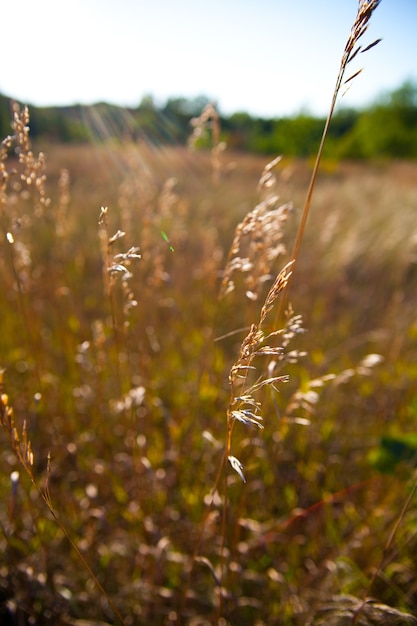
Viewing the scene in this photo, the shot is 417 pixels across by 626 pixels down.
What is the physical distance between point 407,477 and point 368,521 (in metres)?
0.33

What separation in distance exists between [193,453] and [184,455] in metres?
0.05

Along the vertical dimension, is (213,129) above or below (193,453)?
above

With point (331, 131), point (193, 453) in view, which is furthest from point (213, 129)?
point (331, 131)

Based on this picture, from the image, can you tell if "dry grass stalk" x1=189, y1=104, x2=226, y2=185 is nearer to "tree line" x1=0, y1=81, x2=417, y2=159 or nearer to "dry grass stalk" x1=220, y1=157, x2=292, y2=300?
"dry grass stalk" x1=220, y1=157, x2=292, y2=300

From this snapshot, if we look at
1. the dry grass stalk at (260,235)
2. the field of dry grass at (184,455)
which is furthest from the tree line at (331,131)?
the dry grass stalk at (260,235)

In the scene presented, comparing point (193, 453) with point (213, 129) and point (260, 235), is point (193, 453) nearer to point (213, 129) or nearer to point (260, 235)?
point (260, 235)

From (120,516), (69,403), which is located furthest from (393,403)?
(69,403)

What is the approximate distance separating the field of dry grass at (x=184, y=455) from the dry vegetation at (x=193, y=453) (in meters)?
0.01

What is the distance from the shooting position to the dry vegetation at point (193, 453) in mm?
1159

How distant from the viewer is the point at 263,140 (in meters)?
41.3

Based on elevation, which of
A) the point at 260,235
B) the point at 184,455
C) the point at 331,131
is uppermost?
the point at 331,131

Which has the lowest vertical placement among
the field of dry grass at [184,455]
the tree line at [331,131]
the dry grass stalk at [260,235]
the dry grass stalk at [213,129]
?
the field of dry grass at [184,455]

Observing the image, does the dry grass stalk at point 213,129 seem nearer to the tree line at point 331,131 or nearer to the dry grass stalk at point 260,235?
the dry grass stalk at point 260,235

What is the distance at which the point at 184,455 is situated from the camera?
6.99ft
